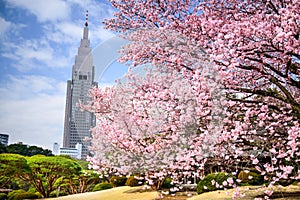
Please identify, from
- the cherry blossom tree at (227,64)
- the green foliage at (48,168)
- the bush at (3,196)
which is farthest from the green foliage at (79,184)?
the cherry blossom tree at (227,64)

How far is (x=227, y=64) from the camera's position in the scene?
2754 mm

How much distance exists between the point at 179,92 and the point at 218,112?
0.42 metres

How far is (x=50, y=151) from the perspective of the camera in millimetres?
18906

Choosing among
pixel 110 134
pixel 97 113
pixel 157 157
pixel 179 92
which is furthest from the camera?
pixel 97 113

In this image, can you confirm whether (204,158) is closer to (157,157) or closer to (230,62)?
(157,157)

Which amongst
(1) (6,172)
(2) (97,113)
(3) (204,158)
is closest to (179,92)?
(3) (204,158)

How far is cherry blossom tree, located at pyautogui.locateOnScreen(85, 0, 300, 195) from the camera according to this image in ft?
8.89

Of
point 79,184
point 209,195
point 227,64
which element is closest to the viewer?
point 227,64

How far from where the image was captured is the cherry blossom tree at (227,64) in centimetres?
271

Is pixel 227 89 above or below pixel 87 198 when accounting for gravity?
above

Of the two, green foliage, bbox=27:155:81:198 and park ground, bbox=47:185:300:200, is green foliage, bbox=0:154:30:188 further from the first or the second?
park ground, bbox=47:185:300:200

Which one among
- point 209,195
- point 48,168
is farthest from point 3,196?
point 209,195

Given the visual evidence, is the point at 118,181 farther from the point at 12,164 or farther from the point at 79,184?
the point at 12,164

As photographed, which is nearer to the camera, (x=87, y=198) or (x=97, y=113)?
(x=97, y=113)
